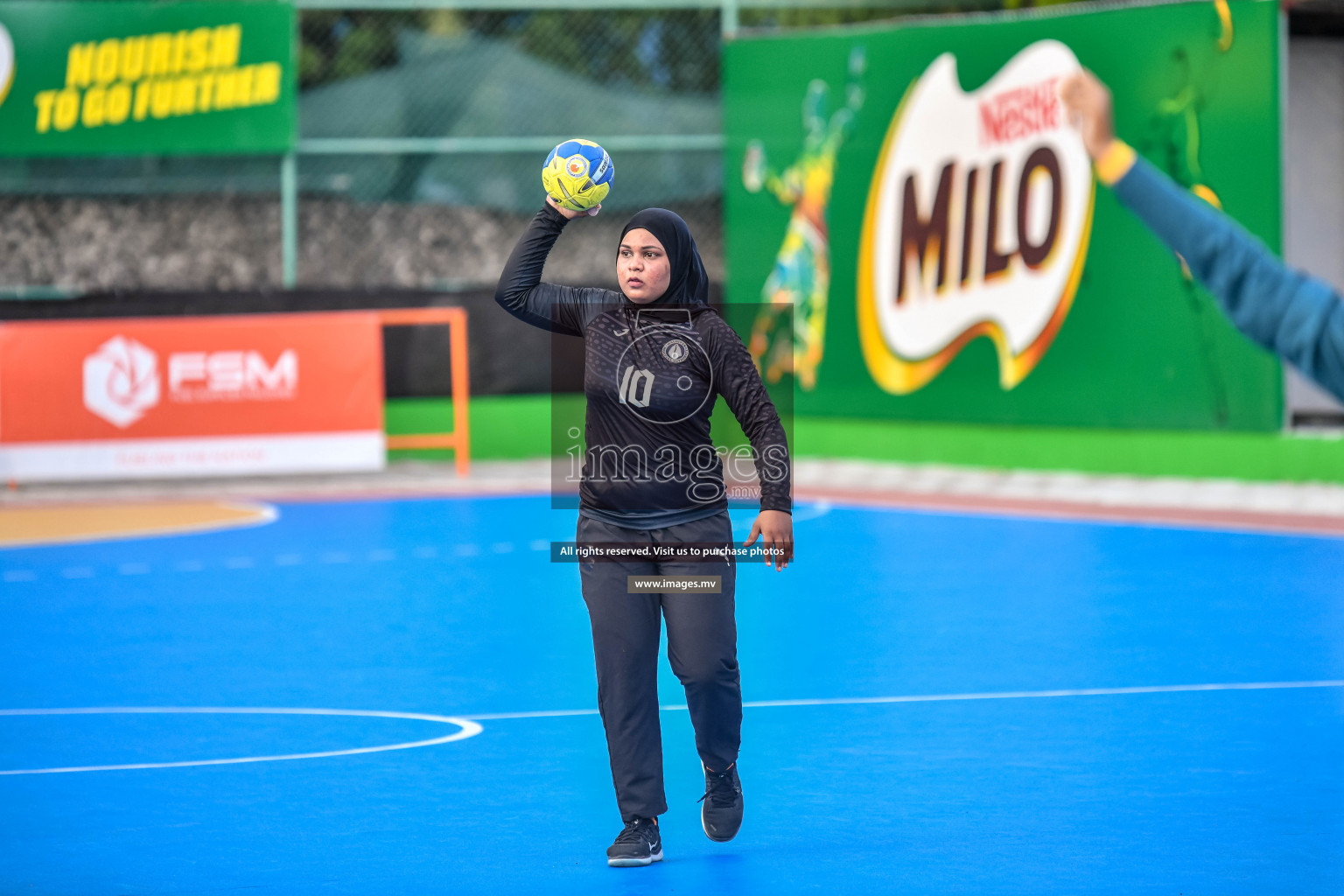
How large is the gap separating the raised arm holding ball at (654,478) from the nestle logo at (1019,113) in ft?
39.6

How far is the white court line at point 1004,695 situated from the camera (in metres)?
7.62

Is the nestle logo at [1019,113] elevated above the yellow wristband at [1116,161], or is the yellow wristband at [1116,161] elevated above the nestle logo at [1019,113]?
the nestle logo at [1019,113]

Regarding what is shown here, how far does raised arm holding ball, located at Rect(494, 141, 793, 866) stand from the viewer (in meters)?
5.18

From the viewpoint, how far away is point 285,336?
17.4 m

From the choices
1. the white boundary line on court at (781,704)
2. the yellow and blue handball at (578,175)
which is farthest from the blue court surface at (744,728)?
the yellow and blue handball at (578,175)

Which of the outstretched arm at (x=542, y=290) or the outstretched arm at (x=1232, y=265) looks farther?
the outstretched arm at (x=542, y=290)

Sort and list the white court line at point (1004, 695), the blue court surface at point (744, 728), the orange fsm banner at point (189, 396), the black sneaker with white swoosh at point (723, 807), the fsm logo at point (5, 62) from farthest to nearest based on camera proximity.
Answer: the fsm logo at point (5, 62), the orange fsm banner at point (189, 396), the white court line at point (1004, 695), the black sneaker with white swoosh at point (723, 807), the blue court surface at point (744, 728)

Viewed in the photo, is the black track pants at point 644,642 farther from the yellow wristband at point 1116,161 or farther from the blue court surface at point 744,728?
the yellow wristband at point 1116,161

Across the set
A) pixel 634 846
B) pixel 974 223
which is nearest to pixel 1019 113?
pixel 974 223

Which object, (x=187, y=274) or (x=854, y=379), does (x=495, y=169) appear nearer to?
(x=187, y=274)

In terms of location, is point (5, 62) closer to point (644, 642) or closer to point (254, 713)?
point (254, 713)

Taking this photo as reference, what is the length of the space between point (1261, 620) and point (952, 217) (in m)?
8.92

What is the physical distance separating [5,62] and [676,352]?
1685 centimetres

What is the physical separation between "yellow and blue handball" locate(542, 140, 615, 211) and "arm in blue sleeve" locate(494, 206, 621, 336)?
0.30 feet
